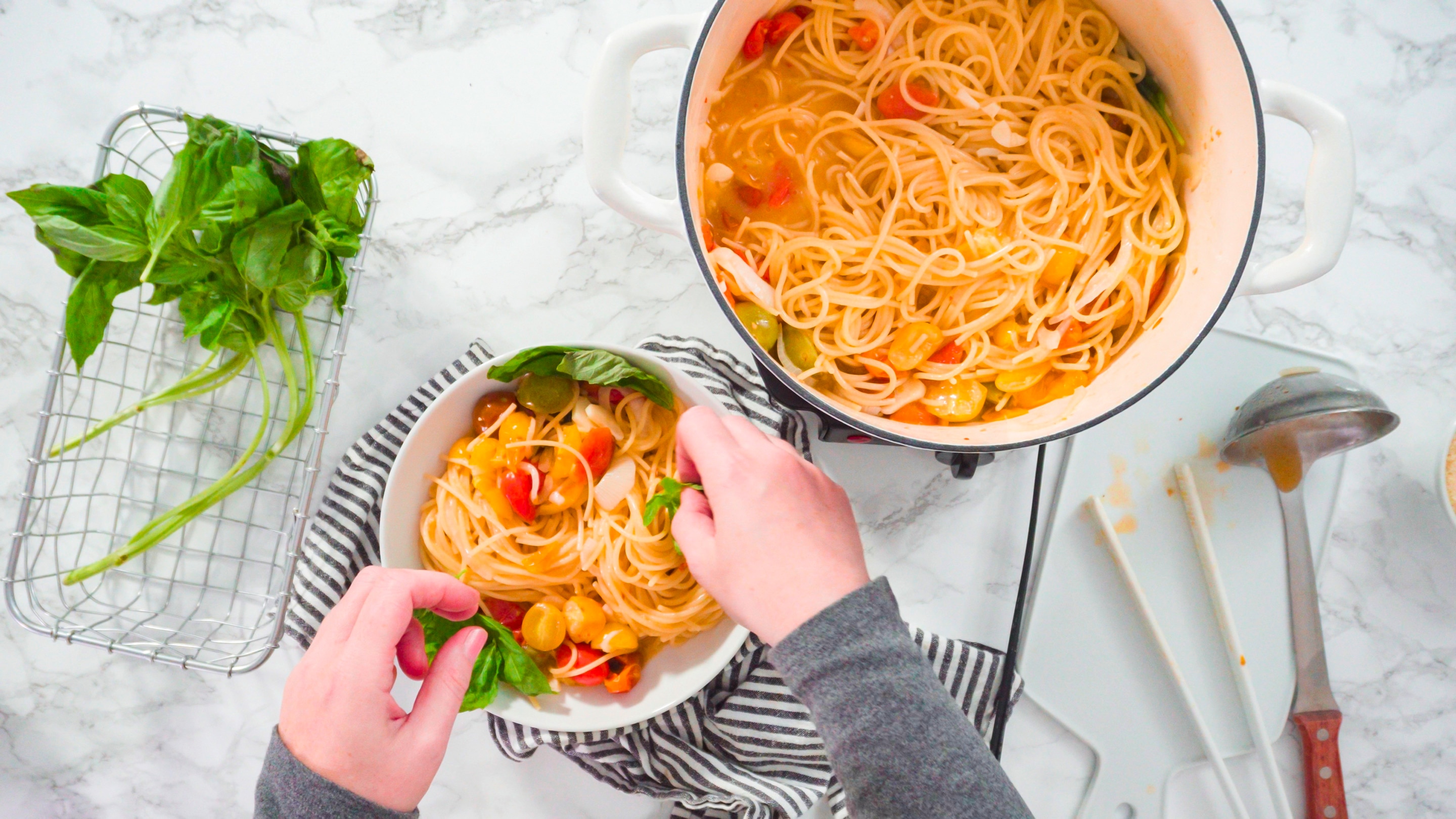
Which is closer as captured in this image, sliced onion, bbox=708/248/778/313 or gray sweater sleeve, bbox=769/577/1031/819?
gray sweater sleeve, bbox=769/577/1031/819

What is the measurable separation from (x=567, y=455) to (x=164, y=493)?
2.57 ft

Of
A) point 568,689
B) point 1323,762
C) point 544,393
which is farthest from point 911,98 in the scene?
point 1323,762

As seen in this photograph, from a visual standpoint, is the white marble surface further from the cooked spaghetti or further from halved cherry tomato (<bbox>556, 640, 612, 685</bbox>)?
halved cherry tomato (<bbox>556, 640, 612, 685</bbox>)

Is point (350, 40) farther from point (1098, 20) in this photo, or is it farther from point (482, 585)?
point (1098, 20)

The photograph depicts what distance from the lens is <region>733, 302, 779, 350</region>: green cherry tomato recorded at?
47.1 inches

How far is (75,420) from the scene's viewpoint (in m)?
1.53

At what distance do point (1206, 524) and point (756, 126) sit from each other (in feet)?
3.62

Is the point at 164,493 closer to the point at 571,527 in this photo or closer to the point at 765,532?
the point at 571,527

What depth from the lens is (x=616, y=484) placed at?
4.62 ft

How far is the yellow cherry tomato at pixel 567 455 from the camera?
1.37 metres

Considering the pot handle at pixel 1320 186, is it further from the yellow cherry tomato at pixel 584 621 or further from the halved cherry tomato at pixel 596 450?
the yellow cherry tomato at pixel 584 621

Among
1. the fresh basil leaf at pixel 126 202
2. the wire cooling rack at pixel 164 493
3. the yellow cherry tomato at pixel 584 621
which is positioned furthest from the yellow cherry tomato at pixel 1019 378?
the fresh basil leaf at pixel 126 202

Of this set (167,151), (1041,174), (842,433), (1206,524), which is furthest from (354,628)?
(1206,524)

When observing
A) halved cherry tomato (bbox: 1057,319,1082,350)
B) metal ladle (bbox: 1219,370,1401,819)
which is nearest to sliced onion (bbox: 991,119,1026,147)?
halved cherry tomato (bbox: 1057,319,1082,350)
